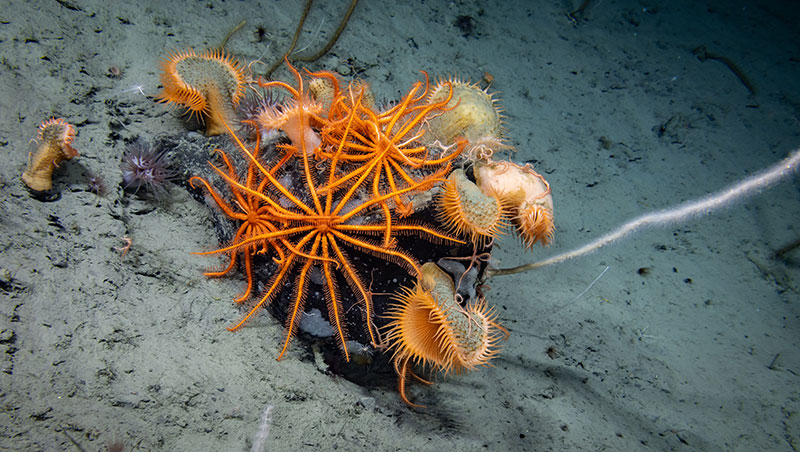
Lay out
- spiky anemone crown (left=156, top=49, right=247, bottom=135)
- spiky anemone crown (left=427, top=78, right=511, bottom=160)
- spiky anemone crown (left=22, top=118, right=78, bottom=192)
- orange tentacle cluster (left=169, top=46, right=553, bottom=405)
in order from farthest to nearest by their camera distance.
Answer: spiky anemone crown (left=156, top=49, right=247, bottom=135)
spiky anemone crown (left=427, top=78, right=511, bottom=160)
spiky anemone crown (left=22, top=118, right=78, bottom=192)
orange tentacle cluster (left=169, top=46, right=553, bottom=405)

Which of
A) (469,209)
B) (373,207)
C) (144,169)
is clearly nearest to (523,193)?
(469,209)

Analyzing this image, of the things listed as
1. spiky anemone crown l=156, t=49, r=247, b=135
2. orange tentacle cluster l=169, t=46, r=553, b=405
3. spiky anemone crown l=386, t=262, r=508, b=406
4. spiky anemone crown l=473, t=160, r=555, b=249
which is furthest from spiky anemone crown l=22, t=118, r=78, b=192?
spiky anemone crown l=473, t=160, r=555, b=249

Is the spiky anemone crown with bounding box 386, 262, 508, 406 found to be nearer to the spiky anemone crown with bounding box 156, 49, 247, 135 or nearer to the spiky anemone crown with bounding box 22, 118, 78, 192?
the spiky anemone crown with bounding box 156, 49, 247, 135

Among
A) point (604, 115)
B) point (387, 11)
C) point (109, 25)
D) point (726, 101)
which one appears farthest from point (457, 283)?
point (726, 101)

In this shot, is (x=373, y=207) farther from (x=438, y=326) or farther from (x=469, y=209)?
(x=438, y=326)

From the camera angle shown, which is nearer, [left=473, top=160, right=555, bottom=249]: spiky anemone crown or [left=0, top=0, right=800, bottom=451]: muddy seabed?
[left=0, top=0, right=800, bottom=451]: muddy seabed

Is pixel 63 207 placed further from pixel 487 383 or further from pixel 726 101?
pixel 726 101

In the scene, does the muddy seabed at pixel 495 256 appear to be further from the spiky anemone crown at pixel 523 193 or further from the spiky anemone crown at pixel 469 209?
the spiky anemone crown at pixel 469 209
